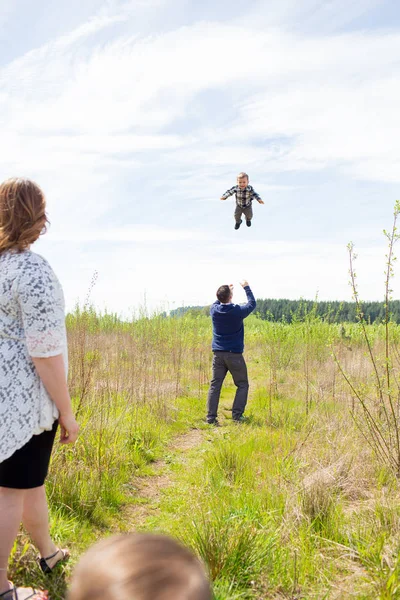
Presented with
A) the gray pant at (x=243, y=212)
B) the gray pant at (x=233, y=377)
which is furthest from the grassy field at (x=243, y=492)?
the gray pant at (x=243, y=212)

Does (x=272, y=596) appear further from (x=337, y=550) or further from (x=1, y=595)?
(x=1, y=595)

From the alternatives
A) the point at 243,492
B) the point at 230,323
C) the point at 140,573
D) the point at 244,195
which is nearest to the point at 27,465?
the point at 140,573

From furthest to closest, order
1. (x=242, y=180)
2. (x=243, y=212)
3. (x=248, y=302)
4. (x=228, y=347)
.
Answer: (x=243, y=212)
(x=242, y=180)
(x=228, y=347)
(x=248, y=302)

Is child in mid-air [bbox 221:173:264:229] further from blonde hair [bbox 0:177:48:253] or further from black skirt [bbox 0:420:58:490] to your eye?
black skirt [bbox 0:420:58:490]

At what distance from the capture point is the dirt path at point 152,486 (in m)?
4.02

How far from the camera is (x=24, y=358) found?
2.25 metres

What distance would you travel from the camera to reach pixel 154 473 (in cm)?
515

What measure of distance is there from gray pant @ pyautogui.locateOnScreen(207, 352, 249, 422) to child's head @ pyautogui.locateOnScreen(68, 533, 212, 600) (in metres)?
6.87

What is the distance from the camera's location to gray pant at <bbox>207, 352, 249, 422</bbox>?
7617mm

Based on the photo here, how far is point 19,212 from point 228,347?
5.58 meters

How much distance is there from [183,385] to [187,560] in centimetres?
923

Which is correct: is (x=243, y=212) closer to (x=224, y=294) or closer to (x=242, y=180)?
(x=242, y=180)

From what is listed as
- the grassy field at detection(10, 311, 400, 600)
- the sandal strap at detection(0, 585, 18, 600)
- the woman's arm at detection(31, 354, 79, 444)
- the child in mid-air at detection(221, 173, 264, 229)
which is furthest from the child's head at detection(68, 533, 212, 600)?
the child in mid-air at detection(221, 173, 264, 229)

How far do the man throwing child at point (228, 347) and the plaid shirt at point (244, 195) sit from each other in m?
2.33
